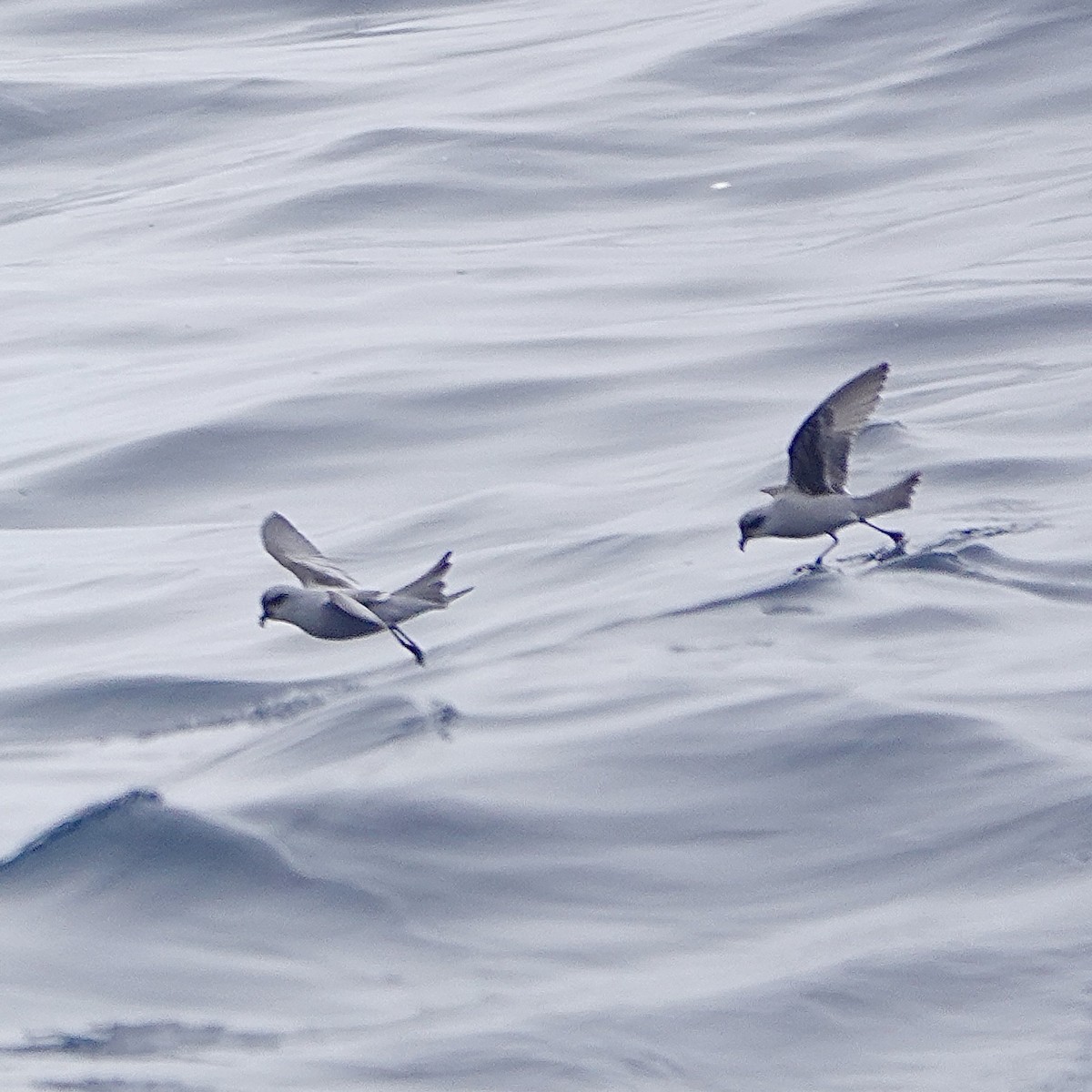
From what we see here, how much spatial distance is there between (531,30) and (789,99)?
5.06 meters

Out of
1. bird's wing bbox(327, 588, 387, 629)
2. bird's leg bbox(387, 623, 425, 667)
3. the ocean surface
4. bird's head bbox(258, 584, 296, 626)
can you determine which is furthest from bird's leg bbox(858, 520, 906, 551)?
bird's head bbox(258, 584, 296, 626)

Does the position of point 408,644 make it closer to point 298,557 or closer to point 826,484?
point 298,557

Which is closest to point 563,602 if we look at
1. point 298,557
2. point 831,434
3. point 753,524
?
point 753,524

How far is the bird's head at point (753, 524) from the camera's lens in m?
7.68

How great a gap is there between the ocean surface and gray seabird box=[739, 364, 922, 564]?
27 cm

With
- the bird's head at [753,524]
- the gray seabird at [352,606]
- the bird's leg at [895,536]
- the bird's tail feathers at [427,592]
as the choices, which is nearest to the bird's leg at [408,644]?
the gray seabird at [352,606]

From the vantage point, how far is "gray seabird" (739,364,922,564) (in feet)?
24.8

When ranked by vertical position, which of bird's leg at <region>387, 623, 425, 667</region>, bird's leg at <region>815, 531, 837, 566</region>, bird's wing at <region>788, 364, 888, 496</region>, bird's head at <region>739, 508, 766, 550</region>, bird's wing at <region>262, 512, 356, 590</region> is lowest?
bird's leg at <region>815, 531, 837, 566</region>

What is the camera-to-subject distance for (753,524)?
25.3 feet

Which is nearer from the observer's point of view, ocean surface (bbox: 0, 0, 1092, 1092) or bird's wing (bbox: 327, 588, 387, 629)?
→ ocean surface (bbox: 0, 0, 1092, 1092)

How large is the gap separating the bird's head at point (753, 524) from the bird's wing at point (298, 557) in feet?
4.08

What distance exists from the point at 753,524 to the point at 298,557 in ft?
4.72

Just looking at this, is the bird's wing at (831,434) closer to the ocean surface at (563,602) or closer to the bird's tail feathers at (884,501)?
the bird's tail feathers at (884,501)

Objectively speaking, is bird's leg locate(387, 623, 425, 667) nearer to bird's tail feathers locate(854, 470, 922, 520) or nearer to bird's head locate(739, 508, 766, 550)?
bird's head locate(739, 508, 766, 550)
